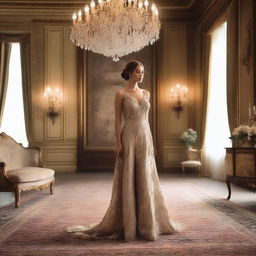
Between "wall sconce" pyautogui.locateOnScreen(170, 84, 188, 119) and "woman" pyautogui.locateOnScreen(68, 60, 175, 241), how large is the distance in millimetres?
4974

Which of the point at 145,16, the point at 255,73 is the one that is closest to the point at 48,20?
the point at 145,16

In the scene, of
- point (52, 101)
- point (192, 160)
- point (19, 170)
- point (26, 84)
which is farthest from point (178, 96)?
point (19, 170)

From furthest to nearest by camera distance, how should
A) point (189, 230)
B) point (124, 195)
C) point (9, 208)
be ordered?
point (9, 208)
point (189, 230)
point (124, 195)

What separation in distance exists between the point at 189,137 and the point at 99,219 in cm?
413

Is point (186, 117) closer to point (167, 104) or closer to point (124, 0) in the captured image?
point (167, 104)

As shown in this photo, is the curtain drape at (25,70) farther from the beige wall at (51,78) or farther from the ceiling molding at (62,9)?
the ceiling molding at (62,9)

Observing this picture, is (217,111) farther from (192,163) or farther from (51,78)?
(51,78)

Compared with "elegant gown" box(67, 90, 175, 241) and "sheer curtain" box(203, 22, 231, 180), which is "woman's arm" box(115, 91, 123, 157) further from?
"sheer curtain" box(203, 22, 231, 180)

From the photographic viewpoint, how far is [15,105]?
7.67 meters

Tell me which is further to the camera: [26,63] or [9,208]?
[26,63]

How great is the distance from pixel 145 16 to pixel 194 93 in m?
3.41

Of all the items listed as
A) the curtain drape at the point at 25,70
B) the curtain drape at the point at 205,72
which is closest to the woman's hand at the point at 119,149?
the curtain drape at the point at 205,72

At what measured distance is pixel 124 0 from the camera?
4.51m

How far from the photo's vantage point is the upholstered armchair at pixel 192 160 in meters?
6.75
